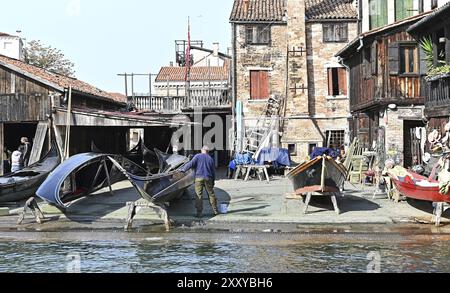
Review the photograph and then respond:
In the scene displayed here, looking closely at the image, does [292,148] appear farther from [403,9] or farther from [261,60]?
[403,9]

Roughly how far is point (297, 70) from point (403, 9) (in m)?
7.58

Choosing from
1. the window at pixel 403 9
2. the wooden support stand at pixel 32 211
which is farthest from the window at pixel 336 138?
the wooden support stand at pixel 32 211

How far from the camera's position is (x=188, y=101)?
33.6 m

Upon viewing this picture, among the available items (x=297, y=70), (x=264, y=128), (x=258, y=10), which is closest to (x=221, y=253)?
(x=264, y=128)

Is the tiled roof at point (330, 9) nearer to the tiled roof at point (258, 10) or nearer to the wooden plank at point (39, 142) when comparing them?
the tiled roof at point (258, 10)

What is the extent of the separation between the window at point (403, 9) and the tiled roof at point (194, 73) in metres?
24.9

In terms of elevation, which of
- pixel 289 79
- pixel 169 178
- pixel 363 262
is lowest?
pixel 363 262

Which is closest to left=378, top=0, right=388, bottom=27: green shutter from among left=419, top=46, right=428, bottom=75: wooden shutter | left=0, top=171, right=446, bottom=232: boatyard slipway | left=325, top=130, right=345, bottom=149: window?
left=419, top=46, right=428, bottom=75: wooden shutter

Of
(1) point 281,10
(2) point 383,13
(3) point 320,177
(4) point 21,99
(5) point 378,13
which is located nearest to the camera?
(3) point 320,177

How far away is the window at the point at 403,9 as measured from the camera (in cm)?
2608
